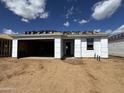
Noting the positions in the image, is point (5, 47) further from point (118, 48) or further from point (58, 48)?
point (118, 48)

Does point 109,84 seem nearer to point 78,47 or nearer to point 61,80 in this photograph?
point 61,80

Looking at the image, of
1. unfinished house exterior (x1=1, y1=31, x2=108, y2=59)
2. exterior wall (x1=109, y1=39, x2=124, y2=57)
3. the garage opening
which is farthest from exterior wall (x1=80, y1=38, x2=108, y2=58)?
the garage opening

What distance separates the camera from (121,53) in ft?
72.1

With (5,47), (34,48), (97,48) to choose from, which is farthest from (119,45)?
(5,47)

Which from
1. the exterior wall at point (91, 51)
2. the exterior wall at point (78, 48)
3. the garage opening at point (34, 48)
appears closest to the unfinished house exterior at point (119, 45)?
the exterior wall at point (91, 51)

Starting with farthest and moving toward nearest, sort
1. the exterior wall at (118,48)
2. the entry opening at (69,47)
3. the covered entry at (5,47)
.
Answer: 1. the entry opening at (69,47)
2. the exterior wall at (118,48)
3. the covered entry at (5,47)

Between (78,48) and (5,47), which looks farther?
(5,47)

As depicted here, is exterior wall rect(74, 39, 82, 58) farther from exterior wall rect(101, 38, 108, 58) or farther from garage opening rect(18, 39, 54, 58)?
garage opening rect(18, 39, 54, 58)

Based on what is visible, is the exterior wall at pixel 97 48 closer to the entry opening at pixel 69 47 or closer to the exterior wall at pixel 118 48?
the entry opening at pixel 69 47

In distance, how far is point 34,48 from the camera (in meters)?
27.9

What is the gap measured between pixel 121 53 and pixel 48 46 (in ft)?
54.8

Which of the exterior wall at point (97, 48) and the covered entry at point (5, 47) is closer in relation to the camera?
the exterior wall at point (97, 48)

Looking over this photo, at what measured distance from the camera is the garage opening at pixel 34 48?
71.5 ft

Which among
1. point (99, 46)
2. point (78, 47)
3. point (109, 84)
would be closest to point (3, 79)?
point (109, 84)
